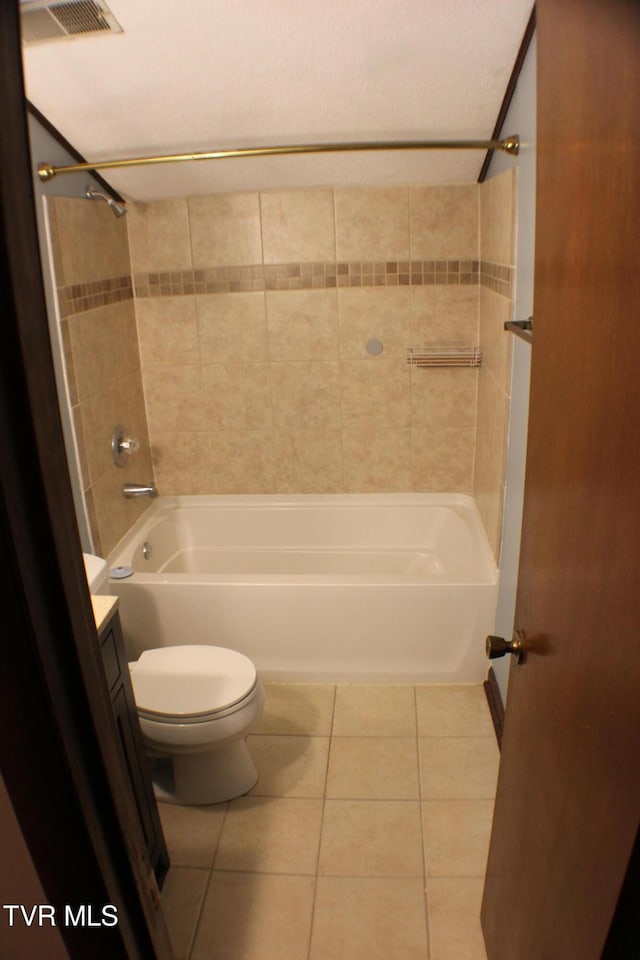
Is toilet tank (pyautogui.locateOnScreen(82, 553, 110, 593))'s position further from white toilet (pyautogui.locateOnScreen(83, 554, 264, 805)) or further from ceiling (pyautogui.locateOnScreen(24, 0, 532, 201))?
ceiling (pyautogui.locateOnScreen(24, 0, 532, 201))

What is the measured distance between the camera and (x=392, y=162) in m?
2.68

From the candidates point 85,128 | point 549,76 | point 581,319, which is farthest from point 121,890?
point 85,128

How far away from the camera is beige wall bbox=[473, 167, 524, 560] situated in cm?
229

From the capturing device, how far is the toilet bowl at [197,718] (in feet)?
6.28

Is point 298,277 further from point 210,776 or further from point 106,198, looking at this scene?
point 210,776

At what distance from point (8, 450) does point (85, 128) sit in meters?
2.20

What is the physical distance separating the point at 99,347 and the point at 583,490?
2.29 metres

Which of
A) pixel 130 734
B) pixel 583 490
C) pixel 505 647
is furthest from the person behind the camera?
pixel 130 734

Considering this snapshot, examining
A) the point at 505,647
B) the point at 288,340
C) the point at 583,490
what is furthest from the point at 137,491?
the point at 583,490

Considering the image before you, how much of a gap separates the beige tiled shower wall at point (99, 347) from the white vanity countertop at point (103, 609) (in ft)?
3.50

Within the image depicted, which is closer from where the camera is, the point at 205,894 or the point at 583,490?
the point at 583,490

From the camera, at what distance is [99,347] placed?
271 centimetres

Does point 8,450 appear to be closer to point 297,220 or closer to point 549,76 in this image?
point 549,76

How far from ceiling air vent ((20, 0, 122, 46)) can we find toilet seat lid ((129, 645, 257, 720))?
5.83ft
